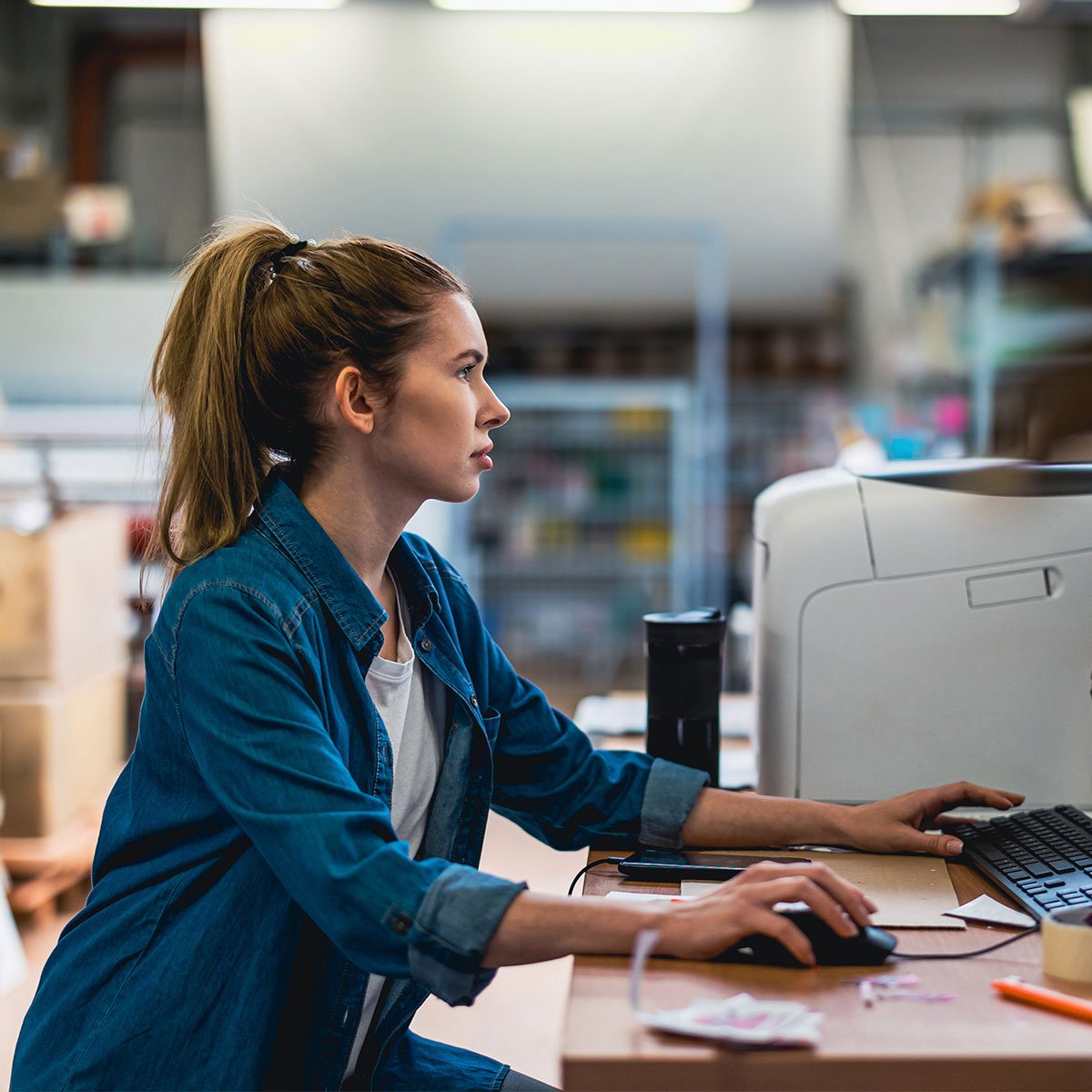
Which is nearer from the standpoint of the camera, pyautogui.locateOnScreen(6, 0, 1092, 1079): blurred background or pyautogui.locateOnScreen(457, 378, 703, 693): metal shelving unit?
pyautogui.locateOnScreen(6, 0, 1092, 1079): blurred background

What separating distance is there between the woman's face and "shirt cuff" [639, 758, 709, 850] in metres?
0.36

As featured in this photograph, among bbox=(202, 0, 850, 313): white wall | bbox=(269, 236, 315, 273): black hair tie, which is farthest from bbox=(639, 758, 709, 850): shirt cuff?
bbox=(202, 0, 850, 313): white wall

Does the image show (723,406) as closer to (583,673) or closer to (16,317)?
(583,673)

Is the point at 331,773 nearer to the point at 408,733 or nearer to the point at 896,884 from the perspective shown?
the point at 408,733

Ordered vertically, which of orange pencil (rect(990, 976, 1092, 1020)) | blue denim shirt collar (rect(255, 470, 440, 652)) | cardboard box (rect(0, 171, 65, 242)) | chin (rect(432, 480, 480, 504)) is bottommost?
orange pencil (rect(990, 976, 1092, 1020))

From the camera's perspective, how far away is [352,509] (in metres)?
1.15

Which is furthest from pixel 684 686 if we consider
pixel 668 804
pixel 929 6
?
pixel 929 6

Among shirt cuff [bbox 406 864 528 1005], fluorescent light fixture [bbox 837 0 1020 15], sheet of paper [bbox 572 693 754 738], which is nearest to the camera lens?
shirt cuff [bbox 406 864 528 1005]

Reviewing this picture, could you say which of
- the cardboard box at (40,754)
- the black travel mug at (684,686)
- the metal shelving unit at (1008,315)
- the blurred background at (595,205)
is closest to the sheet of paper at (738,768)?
the black travel mug at (684,686)

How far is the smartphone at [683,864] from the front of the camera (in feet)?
3.67

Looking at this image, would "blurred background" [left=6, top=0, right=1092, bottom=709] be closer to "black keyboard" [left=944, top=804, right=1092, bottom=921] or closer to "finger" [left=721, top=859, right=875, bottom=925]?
"black keyboard" [left=944, top=804, right=1092, bottom=921]

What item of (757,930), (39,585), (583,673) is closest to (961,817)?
(757,930)

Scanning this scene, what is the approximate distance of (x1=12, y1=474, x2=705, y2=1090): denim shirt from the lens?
2.88ft

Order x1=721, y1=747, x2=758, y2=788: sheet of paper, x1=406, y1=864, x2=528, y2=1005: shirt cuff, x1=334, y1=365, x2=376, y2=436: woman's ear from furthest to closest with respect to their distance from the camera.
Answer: x1=721, y1=747, x2=758, y2=788: sheet of paper < x1=334, y1=365, x2=376, y2=436: woman's ear < x1=406, y1=864, x2=528, y2=1005: shirt cuff
